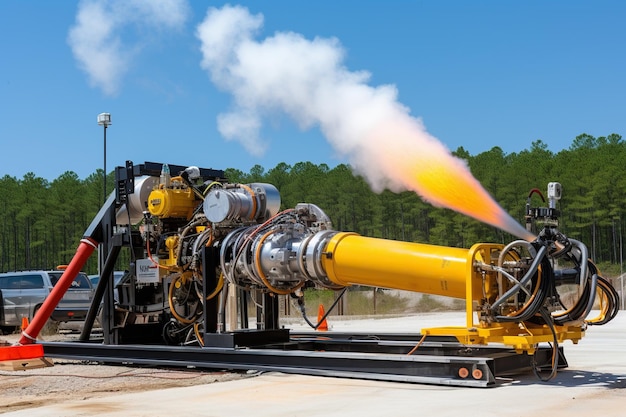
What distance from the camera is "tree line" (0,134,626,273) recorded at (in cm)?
6825

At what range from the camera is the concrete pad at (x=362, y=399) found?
286 inches

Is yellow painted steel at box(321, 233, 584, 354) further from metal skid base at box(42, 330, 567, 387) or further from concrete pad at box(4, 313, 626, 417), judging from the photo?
concrete pad at box(4, 313, 626, 417)

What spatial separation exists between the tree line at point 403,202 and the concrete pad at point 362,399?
56507mm

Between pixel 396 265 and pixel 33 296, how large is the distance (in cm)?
1333

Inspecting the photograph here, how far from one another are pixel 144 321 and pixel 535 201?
159 ft

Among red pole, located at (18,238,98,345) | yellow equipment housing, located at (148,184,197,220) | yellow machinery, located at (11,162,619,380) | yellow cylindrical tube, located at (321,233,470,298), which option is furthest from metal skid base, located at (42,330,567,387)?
yellow equipment housing, located at (148,184,197,220)

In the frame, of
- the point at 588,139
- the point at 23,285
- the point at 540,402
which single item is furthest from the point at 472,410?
the point at 588,139

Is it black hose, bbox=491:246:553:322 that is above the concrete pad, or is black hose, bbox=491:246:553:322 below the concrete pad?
above

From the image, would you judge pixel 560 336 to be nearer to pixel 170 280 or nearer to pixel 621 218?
A: pixel 170 280

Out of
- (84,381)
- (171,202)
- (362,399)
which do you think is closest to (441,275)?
(362,399)

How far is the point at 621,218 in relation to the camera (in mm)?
71125

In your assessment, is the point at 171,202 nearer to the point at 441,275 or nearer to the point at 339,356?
the point at 339,356

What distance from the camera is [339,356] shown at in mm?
9766

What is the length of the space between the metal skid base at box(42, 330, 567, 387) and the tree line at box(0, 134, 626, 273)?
175 ft
